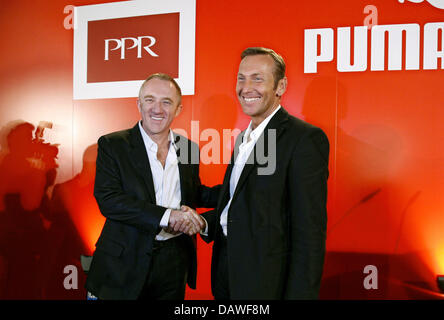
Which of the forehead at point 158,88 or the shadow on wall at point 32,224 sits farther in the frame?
the shadow on wall at point 32,224

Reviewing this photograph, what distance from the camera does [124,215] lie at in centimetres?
193

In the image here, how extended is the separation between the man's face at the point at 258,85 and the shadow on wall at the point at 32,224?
8.78ft

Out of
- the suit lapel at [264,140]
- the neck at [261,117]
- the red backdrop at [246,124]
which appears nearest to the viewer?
the suit lapel at [264,140]

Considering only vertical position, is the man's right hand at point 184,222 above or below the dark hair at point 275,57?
below

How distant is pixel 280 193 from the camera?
159 centimetres

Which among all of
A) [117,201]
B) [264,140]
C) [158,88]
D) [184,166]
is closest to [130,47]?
[158,88]

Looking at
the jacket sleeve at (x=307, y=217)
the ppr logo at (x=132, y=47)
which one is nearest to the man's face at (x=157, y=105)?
the jacket sleeve at (x=307, y=217)

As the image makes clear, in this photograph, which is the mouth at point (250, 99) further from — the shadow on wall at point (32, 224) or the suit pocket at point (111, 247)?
the shadow on wall at point (32, 224)

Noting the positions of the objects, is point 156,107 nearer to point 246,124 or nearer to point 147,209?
point 147,209

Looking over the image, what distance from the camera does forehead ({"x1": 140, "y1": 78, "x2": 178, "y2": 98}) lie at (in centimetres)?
219

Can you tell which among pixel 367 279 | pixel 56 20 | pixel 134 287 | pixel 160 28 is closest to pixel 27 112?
pixel 56 20

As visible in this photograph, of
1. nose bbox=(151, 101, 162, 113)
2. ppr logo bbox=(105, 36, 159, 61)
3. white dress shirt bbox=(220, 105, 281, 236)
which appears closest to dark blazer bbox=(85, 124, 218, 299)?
nose bbox=(151, 101, 162, 113)

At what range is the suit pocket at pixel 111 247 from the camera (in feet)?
6.40

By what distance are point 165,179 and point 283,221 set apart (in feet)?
2.67
